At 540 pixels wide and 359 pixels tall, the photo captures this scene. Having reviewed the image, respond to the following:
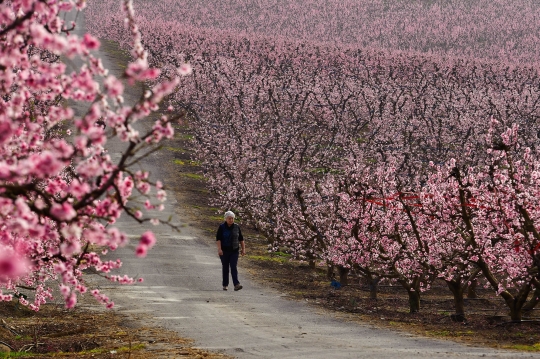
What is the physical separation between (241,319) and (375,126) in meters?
36.3

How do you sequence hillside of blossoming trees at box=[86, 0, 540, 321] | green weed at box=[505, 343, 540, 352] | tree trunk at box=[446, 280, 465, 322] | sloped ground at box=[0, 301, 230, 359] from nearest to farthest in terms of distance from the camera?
→ sloped ground at box=[0, 301, 230, 359] → green weed at box=[505, 343, 540, 352] → hillside of blossoming trees at box=[86, 0, 540, 321] → tree trunk at box=[446, 280, 465, 322]

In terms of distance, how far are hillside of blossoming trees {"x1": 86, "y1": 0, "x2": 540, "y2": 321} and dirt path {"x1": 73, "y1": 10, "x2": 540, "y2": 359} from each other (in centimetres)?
274

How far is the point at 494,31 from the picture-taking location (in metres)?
93.1

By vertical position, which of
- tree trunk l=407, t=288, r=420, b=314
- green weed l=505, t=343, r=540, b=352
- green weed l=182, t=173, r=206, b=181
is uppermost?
green weed l=182, t=173, r=206, b=181

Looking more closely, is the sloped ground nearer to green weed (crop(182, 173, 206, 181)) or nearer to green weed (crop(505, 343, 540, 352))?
green weed (crop(505, 343, 540, 352))

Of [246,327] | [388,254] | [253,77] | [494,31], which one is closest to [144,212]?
[388,254]

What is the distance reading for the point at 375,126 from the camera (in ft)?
174

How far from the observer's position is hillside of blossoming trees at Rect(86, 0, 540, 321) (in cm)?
1962

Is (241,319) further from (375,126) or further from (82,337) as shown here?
(375,126)

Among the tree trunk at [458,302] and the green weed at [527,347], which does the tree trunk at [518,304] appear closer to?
the tree trunk at [458,302]

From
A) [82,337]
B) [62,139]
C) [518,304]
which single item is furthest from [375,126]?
[62,139]

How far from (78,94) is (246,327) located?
411 inches

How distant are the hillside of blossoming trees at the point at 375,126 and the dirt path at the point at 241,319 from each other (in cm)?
274

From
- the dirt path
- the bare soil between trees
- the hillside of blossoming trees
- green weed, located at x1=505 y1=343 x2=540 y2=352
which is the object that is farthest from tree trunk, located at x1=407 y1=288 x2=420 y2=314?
green weed, located at x1=505 y1=343 x2=540 y2=352
